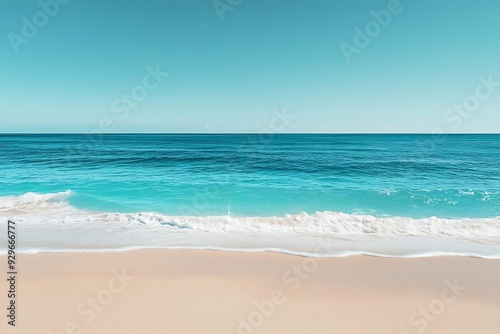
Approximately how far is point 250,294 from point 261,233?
371 cm

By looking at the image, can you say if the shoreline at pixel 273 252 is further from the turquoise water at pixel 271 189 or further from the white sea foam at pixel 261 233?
the turquoise water at pixel 271 189

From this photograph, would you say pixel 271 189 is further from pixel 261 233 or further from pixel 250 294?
pixel 250 294

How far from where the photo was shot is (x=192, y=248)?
6.74 meters

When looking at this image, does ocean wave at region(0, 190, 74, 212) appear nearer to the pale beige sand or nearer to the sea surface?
the sea surface

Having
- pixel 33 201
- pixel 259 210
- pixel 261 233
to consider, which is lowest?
pixel 33 201

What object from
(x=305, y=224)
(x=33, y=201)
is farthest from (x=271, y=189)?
(x=33, y=201)

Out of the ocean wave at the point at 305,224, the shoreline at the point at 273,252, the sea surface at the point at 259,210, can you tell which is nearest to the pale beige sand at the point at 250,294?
the shoreline at the point at 273,252

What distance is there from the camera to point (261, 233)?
845 centimetres

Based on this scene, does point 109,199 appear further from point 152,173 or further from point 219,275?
point 219,275

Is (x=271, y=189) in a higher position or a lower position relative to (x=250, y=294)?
higher

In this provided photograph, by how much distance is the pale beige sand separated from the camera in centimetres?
402

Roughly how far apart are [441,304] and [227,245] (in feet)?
16.9

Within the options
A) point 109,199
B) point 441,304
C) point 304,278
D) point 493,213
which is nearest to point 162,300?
point 304,278

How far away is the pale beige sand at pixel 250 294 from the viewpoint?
4023mm
